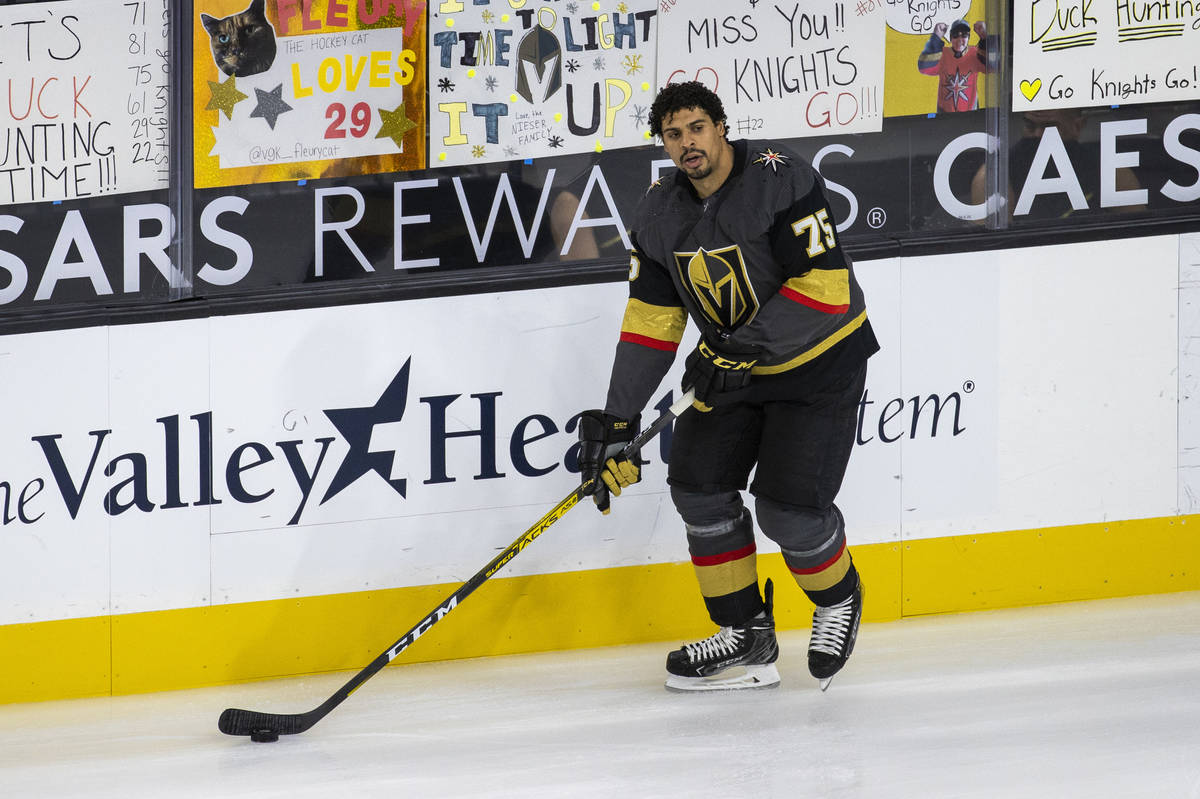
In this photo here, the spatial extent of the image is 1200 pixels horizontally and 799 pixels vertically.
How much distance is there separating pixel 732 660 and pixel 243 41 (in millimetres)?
1657

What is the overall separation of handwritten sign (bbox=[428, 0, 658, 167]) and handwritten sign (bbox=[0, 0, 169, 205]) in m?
0.60

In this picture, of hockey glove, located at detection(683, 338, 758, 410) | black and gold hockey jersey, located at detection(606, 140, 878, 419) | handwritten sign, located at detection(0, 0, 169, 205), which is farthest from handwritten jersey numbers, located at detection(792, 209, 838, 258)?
handwritten sign, located at detection(0, 0, 169, 205)

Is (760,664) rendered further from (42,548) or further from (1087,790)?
(42,548)

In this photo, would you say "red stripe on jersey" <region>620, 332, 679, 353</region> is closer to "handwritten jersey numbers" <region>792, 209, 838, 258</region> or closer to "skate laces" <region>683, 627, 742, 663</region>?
"handwritten jersey numbers" <region>792, 209, 838, 258</region>

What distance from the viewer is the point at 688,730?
2.84 meters

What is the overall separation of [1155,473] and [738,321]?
1.38m

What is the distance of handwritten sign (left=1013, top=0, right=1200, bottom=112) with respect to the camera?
3.60 meters

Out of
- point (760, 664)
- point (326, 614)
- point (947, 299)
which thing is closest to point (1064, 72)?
point (947, 299)

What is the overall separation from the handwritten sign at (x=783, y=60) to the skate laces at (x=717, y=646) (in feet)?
3.83

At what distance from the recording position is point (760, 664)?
3.10 meters

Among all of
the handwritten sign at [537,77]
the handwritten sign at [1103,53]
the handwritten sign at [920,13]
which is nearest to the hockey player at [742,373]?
the handwritten sign at [537,77]

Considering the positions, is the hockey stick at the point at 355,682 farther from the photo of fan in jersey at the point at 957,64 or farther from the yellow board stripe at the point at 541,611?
the photo of fan in jersey at the point at 957,64

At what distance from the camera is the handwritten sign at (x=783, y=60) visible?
3445mm

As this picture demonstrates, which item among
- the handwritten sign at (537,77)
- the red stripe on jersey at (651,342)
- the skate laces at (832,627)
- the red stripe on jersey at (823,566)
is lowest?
the skate laces at (832,627)
